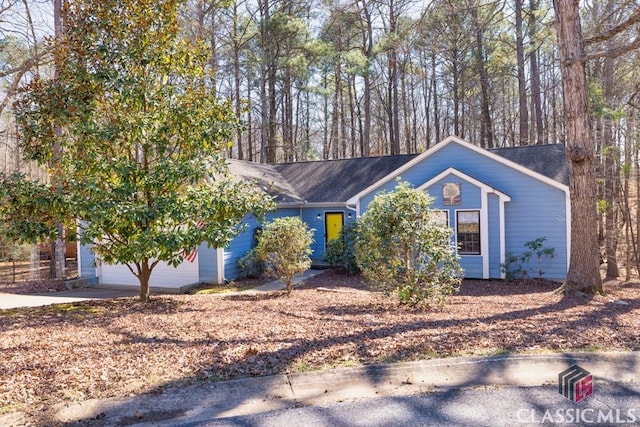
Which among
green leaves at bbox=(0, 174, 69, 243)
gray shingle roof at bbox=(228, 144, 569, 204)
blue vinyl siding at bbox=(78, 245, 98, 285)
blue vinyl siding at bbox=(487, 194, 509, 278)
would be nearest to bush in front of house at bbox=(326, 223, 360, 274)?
gray shingle roof at bbox=(228, 144, 569, 204)

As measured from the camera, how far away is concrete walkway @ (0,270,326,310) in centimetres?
1094

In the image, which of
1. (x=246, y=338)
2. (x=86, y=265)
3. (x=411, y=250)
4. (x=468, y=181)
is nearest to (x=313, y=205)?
(x=468, y=181)

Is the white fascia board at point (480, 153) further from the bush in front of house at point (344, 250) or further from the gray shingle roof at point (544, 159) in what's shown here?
the bush in front of house at point (344, 250)

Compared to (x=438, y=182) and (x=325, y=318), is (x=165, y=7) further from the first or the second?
(x=438, y=182)

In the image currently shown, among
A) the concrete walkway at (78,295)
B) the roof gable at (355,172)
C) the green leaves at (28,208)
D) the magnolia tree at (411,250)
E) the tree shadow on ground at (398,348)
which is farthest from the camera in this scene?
the roof gable at (355,172)

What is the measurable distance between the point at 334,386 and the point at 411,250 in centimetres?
370

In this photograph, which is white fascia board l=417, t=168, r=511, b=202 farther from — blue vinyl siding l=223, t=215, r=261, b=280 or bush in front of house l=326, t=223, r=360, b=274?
blue vinyl siding l=223, t=215, r=261, b=280

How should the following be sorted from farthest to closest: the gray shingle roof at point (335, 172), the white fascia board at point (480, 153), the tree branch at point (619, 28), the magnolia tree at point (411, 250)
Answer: the gray shingle roof at point (335, 172) < the white fascia board at point (480, 153) < the tree branch at point (619, 28) < the magnolia tree at point (411, 250)

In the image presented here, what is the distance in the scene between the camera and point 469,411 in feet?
11.7

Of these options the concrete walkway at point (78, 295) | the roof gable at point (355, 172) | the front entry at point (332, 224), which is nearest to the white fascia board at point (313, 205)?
the roof gable at point (355, 172)

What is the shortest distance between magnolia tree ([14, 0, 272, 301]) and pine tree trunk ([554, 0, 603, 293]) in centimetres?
598

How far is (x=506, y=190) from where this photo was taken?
13.1m

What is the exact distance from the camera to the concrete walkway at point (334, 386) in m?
3.56

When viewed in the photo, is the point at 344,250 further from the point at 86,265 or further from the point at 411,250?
the point at 86,265
